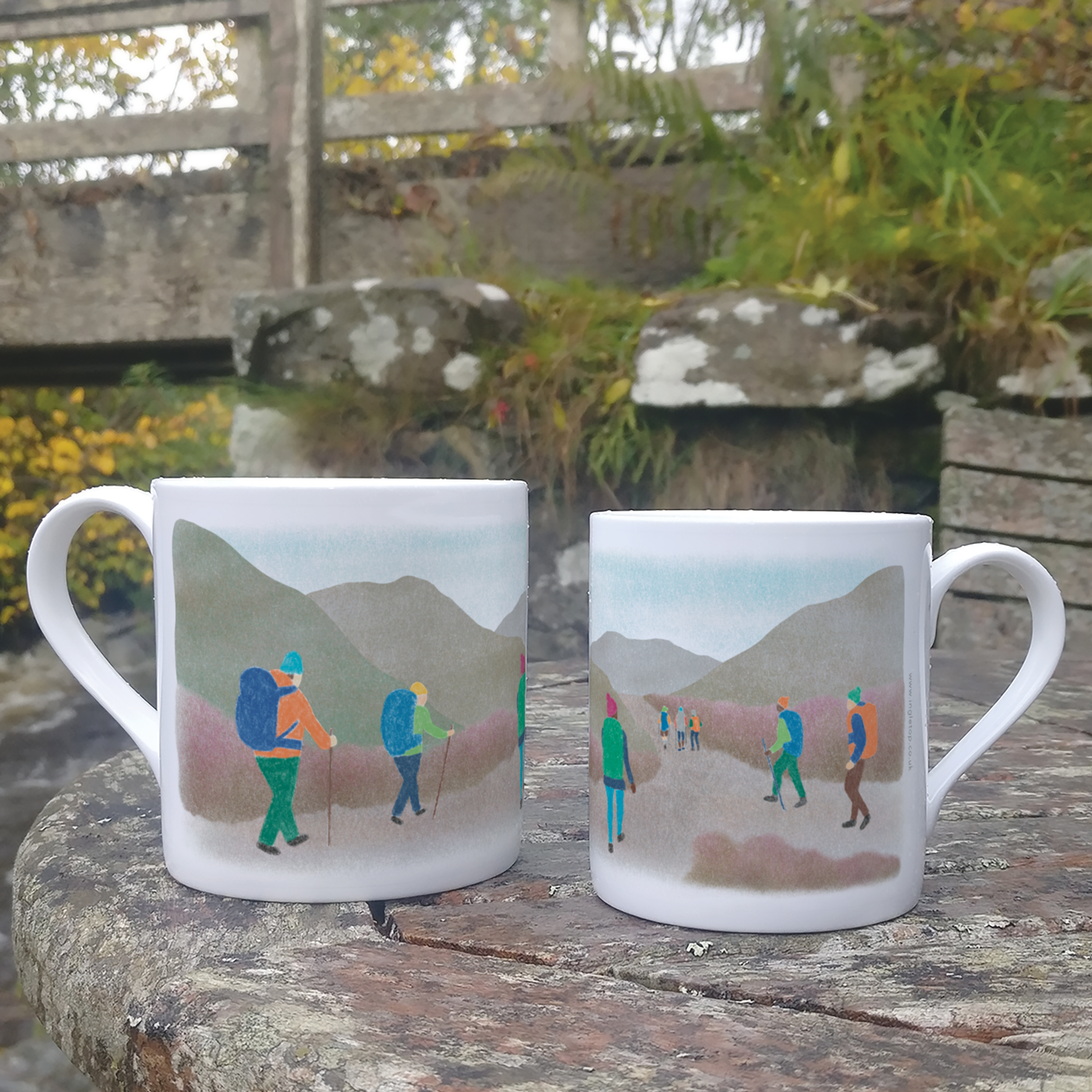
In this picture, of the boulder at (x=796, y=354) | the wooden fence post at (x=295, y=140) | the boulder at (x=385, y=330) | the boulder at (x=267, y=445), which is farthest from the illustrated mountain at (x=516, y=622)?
the wooden fence post at (x=295, y=140)

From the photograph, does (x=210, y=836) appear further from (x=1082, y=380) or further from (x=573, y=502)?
(x=1082, y=380)

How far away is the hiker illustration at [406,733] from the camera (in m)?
0.62

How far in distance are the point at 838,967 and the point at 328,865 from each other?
0.29m

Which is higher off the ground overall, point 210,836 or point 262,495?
point 262,495

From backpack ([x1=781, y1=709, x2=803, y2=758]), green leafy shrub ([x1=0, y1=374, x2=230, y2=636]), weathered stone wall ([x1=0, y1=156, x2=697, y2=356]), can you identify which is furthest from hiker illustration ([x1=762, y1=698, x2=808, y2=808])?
green leafy shrub ([x1=0, y1=374, x2=230, y2=636])

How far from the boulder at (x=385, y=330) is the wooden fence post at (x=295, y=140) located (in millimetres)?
708

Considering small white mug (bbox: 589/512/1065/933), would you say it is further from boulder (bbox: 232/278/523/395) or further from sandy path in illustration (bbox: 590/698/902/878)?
boulder (bbox: 232/278/523/395)

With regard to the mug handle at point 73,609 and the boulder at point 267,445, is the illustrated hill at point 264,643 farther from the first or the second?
the boulder at point 267,445

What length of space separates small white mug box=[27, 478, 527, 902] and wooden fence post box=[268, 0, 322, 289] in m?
2.49

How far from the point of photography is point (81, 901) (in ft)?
1.99

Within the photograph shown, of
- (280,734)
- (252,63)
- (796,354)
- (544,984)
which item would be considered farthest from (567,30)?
(544,984)

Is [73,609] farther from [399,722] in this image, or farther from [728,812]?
[728,812]

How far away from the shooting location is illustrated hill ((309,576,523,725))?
24.2 inches

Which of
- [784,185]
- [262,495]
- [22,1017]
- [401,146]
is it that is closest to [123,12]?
[401,146]
